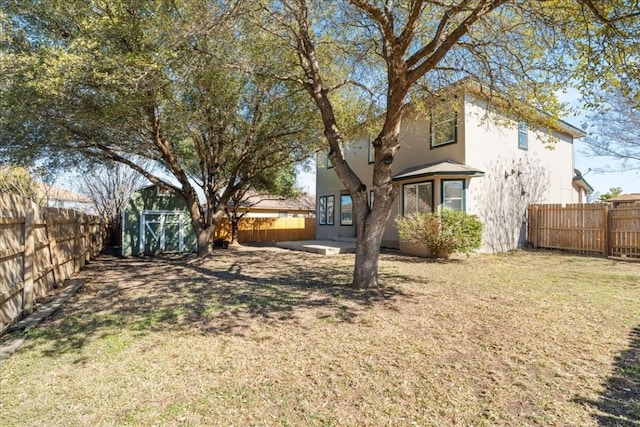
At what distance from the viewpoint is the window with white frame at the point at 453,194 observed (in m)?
12.0

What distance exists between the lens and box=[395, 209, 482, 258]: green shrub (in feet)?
35.2

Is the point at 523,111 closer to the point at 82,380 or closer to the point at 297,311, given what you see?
the point at 297,311

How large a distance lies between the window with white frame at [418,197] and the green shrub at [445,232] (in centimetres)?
124

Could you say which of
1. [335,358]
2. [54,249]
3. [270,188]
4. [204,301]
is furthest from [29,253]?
[270,188]

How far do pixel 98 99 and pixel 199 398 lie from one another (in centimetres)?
771

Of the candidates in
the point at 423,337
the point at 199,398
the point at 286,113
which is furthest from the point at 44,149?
the point at 423,337

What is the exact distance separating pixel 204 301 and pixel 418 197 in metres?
9.59

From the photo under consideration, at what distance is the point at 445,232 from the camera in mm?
10906

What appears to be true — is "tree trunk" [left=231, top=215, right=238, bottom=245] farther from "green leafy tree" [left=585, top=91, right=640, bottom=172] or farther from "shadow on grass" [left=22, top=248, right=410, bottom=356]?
"green leafy tree" [left=585, top=91, right=640, bottom=172]

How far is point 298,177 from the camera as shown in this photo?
64.7 feet

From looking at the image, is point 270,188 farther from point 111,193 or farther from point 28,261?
point 28,261

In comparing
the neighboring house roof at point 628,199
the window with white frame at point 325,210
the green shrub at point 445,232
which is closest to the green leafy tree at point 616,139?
the neighboring house roof at point 628,199

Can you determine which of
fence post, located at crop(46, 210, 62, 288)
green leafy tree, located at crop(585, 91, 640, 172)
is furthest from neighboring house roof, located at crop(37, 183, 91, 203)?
green leafy tree, located at crop(585, 91, 640, 172)

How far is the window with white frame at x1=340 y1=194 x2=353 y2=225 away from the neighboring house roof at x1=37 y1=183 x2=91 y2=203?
14842 mm
